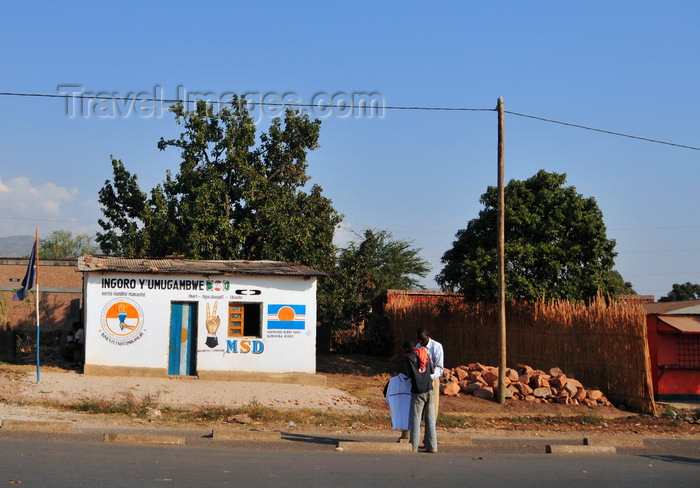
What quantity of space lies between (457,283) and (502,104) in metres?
7.41

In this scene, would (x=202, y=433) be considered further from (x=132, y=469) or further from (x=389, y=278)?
(x=389, y=278)

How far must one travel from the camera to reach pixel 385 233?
4806 centimetres

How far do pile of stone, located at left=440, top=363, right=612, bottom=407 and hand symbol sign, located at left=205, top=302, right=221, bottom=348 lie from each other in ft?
19.9

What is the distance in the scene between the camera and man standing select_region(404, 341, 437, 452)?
10609 mm

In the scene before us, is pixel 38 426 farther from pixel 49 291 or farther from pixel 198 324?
pixel 49 291

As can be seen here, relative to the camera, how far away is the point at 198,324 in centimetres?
1897

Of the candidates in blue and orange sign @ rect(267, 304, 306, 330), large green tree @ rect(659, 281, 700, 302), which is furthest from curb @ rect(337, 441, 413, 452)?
large green tree @ rect(659, 281, 700, 302)

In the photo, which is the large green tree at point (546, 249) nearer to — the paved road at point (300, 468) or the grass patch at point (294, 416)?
the grass patch at point (294, 416)

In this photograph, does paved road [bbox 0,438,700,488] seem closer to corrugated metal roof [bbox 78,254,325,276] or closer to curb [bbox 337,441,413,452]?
curb [bbox 337,441,413,452]

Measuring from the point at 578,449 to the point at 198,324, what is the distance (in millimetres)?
10749

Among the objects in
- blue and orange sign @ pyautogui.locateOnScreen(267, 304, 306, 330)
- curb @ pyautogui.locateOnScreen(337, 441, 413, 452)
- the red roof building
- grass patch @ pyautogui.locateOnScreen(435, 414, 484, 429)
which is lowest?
grass patch @ pyautogui.locateOnScreen(435, 414, 484, 429)

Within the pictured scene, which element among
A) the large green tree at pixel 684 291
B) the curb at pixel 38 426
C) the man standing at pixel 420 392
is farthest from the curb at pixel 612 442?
the large green tree at pixel 684 291

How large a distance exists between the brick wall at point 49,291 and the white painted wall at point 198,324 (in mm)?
12641

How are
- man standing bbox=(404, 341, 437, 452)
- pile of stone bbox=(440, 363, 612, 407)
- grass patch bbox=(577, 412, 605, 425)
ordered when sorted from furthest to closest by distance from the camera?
pile of stone bbox=(440, 363, 612, 407), grass patch bbox=(577, 412, 605, 425), man standing bbox=(404, 341, 437, 452)
